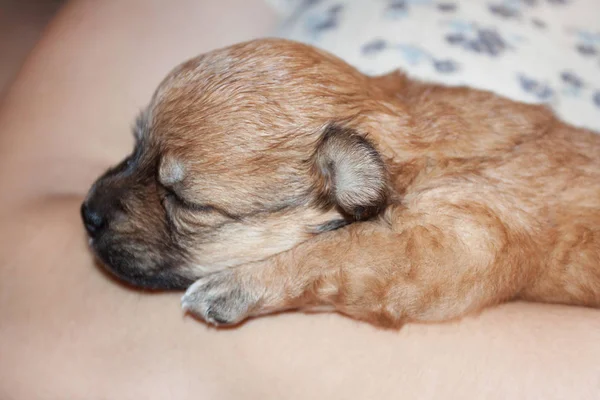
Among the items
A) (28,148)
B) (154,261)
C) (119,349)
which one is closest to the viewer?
(119,349)

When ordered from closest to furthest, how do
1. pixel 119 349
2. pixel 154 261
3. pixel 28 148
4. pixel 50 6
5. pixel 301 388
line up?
1. pixel 301 388
2. pixel 119 349
3. pixel 154 261
4. pixel 28 148
5. pixel 50 6

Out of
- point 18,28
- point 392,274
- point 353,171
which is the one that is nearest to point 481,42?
point 353,171

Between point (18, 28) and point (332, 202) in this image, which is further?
point (18, 28)

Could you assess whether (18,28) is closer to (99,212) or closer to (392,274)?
(99,212)

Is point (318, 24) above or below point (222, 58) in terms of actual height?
below

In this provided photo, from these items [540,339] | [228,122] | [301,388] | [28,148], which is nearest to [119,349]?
[301,388]

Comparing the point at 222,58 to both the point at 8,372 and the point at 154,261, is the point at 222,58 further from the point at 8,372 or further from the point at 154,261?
the point at 8,372
